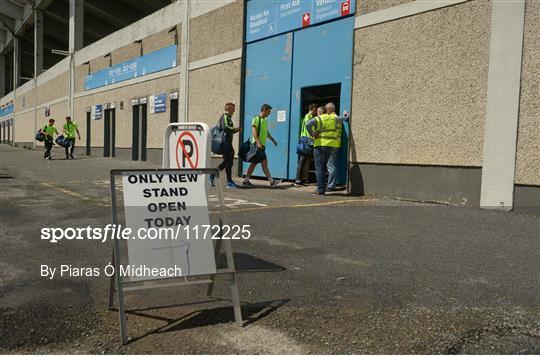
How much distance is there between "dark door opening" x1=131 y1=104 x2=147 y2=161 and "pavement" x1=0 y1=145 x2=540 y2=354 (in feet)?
41.2

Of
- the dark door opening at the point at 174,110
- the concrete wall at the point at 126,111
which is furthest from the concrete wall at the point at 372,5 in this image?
the dark door opening at the point at 174,110

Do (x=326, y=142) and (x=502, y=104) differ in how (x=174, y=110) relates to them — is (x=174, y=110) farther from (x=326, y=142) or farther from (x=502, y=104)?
(x=502, y=104)

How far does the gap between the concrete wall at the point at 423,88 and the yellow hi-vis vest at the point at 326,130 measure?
65cm

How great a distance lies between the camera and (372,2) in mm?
9508

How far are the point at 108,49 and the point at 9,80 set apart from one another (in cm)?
4770

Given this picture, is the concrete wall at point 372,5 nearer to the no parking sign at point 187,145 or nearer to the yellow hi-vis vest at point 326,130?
the yellow hi-vis vest at point 326,130

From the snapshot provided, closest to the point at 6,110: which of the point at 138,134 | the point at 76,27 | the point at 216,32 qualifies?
the point at 76,27

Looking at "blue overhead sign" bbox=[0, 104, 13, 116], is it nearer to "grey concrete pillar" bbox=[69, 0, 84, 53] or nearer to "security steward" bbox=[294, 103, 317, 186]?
"grey concrete pillar" bbox=[69, 0, 84, 53]

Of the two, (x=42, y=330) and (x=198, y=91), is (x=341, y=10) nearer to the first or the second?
(x=198, y=91)

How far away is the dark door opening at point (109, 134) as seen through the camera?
2203 cm

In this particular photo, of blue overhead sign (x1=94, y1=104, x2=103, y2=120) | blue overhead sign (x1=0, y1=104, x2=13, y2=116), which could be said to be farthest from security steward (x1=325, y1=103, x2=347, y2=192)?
blue overhead sign (x1=0, y1=104, x2=13, y2=116)

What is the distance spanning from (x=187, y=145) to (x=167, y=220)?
1.37 meters

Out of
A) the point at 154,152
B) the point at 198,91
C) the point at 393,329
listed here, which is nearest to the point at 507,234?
the point at 393,329

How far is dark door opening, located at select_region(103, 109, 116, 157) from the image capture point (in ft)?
72.3
